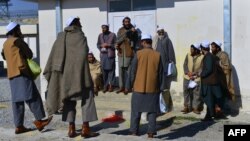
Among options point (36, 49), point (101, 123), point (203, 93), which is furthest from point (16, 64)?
point (36, 49)

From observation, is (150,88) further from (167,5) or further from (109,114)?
(167,5)

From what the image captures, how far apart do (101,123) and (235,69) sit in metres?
3.47

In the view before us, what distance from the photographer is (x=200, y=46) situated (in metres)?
10.6

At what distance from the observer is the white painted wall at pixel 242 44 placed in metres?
10.6

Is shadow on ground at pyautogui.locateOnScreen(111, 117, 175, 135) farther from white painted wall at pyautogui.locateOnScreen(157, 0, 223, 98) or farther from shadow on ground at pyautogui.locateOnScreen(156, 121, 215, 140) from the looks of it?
white painted wall at pyautogui.locateOnScreen(157, 0, 223, 98)

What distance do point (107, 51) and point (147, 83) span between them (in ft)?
14.5

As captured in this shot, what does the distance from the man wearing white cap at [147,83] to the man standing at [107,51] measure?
4110mm

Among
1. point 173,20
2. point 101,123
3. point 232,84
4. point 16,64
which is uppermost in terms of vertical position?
point 173,20

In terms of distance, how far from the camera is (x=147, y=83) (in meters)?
7.46

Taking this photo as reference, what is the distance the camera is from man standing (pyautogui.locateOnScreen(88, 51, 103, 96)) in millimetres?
11875

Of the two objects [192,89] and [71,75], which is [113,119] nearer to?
[192,89]

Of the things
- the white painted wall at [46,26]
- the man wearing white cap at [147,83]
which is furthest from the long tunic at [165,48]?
the man wearing white cap at [147,83]

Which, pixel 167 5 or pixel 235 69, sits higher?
pixel 167 5

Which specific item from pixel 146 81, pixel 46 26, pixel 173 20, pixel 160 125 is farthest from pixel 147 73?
pixel 46 26
